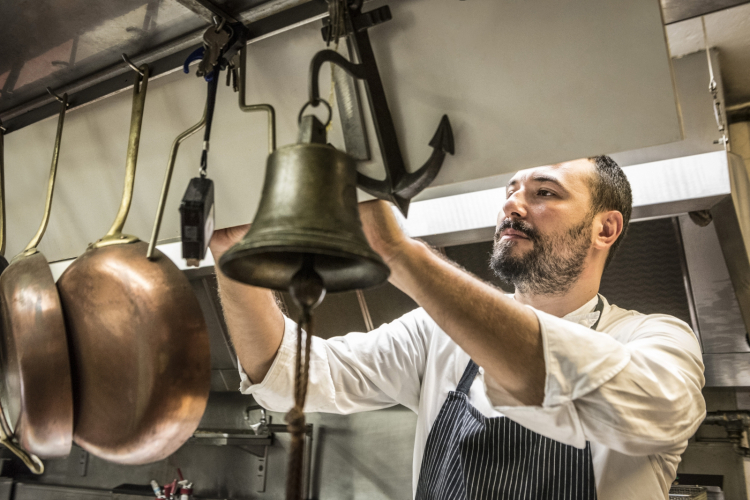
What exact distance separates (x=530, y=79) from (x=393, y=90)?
8.0 inches

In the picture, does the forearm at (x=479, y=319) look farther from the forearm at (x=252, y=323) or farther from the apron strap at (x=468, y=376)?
the apron strap at (x=468, y=376)

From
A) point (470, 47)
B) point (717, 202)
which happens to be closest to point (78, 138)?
point (470, 47)

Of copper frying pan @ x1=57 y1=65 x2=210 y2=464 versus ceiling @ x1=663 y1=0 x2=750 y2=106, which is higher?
ceiling @ x1=663 y1=0 x2=750 y2=106

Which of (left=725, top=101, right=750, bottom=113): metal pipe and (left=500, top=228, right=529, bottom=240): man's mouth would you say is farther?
(left=725, top=101, right=750, bottom=113): metal pipe

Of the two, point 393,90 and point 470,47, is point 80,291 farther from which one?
point 470,47

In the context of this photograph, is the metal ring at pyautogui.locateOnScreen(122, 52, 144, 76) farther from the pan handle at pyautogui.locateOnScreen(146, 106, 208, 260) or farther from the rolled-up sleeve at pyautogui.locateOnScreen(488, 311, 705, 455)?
the rolled-up sleeve at pyautogui.locateOnScreen(488, 311, 705, 455)

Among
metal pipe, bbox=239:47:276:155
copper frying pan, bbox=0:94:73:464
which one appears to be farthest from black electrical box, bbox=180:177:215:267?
copper frying pan, bbox=0:94:73:464

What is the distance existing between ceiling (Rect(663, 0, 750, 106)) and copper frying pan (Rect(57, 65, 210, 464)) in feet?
4.01

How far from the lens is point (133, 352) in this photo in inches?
35.1

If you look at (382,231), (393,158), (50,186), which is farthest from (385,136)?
(50,186)

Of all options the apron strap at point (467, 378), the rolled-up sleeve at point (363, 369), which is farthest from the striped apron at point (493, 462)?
the rolled-up sleeve at point (363, 369)

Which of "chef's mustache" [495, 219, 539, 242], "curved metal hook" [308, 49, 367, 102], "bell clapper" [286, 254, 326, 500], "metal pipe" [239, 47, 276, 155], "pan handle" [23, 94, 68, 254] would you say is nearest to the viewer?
"bell clapper" [286, 254, 326, 500]

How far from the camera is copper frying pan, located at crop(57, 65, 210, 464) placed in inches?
34.0

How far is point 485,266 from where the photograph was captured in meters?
1.90
